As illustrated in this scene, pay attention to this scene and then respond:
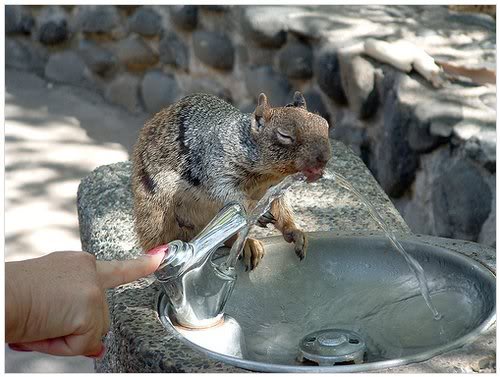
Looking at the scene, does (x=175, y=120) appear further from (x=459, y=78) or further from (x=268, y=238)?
(x=459, y=78)

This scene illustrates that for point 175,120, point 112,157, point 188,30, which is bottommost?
point 112,157

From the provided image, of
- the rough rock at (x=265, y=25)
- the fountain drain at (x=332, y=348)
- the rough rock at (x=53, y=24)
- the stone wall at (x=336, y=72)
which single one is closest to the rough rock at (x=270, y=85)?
the stone wall at (x=336, y=72)

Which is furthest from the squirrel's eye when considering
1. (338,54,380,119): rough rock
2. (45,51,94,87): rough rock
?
(45,51,94,87): rough rock

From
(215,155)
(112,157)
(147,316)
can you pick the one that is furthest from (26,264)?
(112,157)

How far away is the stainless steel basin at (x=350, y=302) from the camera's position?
1887mm

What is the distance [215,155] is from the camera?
2572mm

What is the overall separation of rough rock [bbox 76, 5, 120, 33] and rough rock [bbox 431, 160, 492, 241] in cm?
231

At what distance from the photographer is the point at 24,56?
5.55m

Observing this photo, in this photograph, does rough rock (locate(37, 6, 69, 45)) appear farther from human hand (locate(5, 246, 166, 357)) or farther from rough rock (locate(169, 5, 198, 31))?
human hand (locate(5, 246, 166, 357))

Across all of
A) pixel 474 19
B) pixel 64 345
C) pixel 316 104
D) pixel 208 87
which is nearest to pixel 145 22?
pixel 208 87

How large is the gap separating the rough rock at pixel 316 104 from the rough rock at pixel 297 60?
0.08m

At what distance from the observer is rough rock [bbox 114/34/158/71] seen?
4934 millimetres

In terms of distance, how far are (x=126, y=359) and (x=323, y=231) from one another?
709 mm

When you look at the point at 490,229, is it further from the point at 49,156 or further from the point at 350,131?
the point at 49,156
